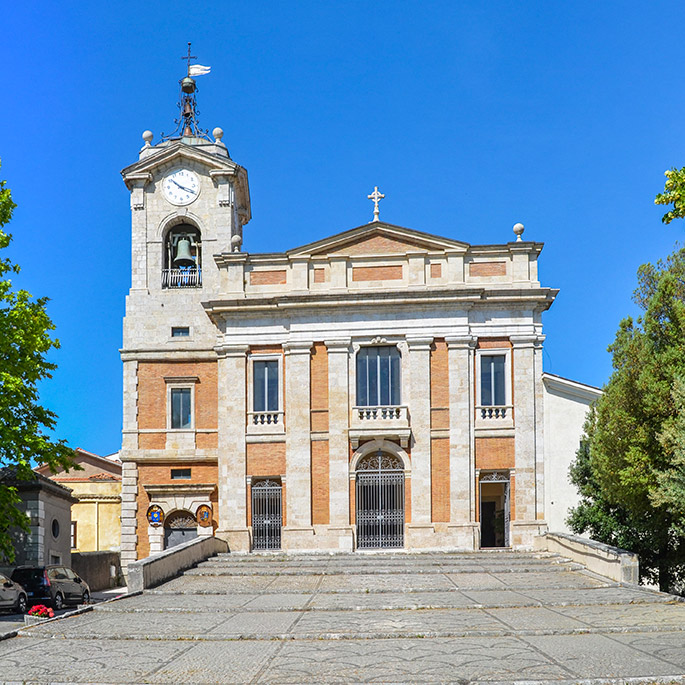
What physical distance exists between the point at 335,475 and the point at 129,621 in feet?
49.6

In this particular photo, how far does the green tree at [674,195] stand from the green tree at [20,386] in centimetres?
1585

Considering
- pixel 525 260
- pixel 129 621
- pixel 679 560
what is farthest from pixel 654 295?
pixel 129 621

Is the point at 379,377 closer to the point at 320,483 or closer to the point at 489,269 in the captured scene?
the point at 320,483

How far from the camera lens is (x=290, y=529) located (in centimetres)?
3288

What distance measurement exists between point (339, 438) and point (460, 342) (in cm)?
508

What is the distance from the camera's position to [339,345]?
3369 centimetres

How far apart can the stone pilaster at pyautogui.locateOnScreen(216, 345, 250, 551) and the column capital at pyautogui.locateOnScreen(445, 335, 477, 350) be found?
22.5 ft

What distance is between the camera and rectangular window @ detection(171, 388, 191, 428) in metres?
36.8

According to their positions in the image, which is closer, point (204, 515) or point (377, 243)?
point (377, 243)

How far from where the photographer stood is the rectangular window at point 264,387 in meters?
34.1

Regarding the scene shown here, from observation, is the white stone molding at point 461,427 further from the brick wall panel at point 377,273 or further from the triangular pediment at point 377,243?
the triangular pediment at point 377,243

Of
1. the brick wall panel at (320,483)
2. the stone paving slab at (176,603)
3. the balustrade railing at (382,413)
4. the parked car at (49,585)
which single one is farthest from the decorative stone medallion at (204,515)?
the stone paving slab at (176,603)

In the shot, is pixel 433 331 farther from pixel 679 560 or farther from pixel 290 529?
pixel 679 560

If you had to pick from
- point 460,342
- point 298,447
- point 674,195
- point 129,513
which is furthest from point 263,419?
point 674,195
